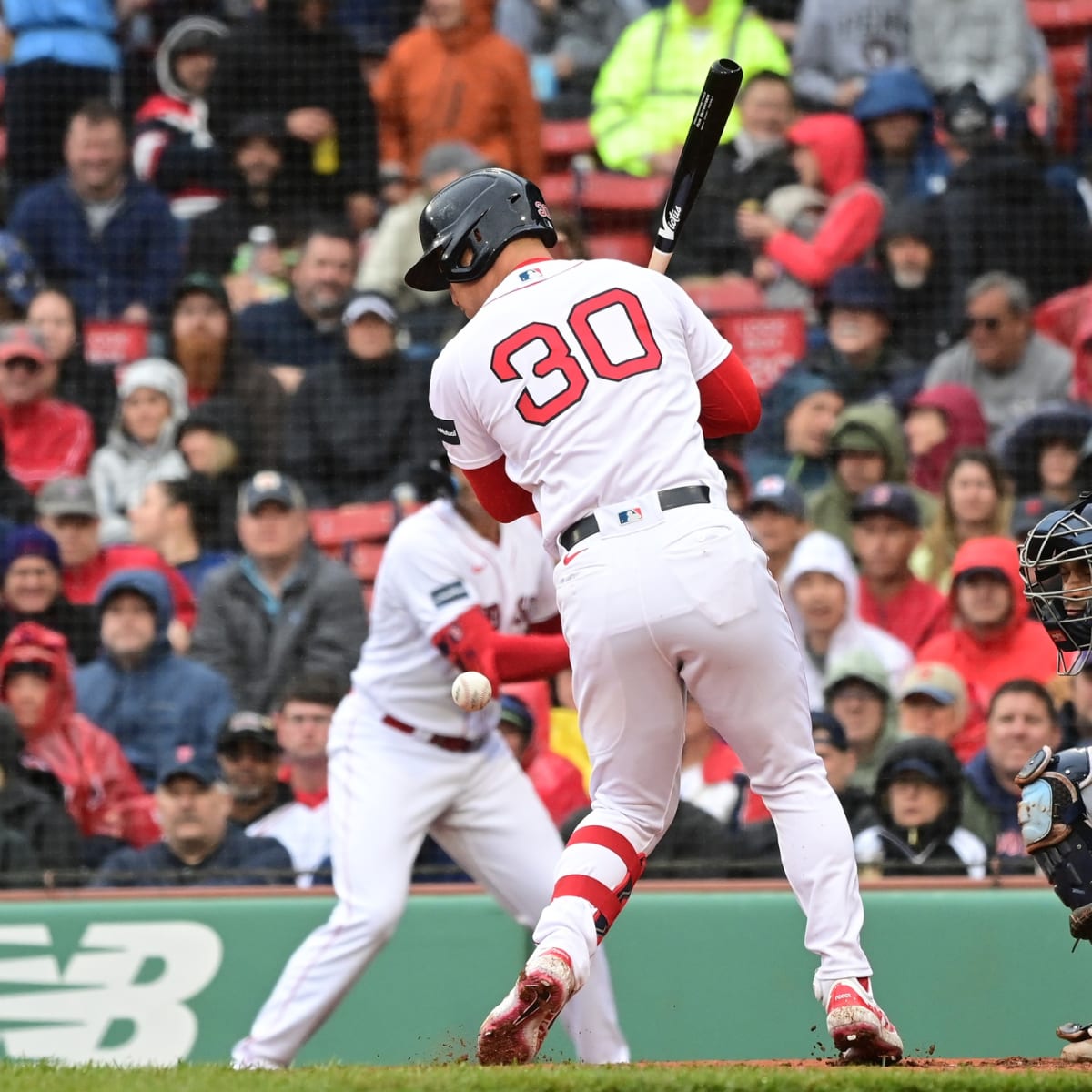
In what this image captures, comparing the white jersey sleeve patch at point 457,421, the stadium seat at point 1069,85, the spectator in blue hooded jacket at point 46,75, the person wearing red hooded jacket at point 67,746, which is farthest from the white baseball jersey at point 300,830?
the stadium seat at point 1069,85

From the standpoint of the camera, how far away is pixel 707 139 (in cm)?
493

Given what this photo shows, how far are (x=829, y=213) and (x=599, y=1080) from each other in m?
6.38

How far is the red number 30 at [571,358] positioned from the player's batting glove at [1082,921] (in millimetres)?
1466

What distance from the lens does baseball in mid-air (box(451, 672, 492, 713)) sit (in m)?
4.70

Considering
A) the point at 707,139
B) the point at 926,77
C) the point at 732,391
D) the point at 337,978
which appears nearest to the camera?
the point at 732,391

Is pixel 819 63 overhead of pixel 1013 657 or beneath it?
overhead

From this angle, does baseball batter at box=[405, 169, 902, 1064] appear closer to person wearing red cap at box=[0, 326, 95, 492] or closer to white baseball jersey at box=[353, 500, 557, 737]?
white baseball jersey at box=[353, 500, 557, 737]

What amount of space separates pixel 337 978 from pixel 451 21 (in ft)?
19.9

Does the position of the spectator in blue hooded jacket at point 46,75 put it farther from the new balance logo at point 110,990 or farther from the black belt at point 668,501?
the black belt at point 668,501

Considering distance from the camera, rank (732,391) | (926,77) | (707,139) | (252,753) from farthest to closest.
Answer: (926,77) → (252,753) → (707,139) → (732,391)

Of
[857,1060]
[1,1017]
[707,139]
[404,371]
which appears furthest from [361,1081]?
[404,371]

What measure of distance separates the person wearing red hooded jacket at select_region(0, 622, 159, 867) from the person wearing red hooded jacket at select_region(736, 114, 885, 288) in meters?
3.80

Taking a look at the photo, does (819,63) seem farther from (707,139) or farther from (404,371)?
(707,139)

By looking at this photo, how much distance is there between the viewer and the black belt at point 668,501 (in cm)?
421
